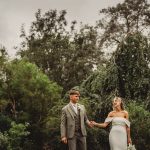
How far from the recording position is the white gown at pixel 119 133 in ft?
32.9

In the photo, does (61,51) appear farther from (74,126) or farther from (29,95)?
(74,126)

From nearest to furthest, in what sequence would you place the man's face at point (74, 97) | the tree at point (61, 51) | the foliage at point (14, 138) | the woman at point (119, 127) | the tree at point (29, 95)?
the man's face at point (74, 97), the woman at point (119, 127), the foliage at point (14, 138), the tree at point (29, 95), the tree at point (61, 51)

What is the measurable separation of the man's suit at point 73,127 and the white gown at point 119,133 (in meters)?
0.89

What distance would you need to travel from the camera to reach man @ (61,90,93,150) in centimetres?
925

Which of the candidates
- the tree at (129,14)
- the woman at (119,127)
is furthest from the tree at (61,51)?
the woman at (119,127)

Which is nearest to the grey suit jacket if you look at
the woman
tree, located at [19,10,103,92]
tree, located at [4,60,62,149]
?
the woman

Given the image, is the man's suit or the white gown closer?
the man's suit

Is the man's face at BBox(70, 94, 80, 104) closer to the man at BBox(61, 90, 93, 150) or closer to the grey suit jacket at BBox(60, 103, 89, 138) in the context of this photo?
the man at BBox(61, 90, 93, 150)

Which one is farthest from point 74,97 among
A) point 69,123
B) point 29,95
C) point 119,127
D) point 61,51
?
point 61,51

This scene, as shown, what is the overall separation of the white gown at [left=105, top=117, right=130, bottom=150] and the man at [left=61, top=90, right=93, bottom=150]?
2.94 ft

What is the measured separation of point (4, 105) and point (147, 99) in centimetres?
810

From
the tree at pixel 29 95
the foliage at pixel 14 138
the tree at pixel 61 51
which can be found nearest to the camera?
the foliage at pixel 14 138

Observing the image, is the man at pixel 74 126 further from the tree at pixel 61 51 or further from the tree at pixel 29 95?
the tree at pixel 61 51

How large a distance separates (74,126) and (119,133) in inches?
46.8
